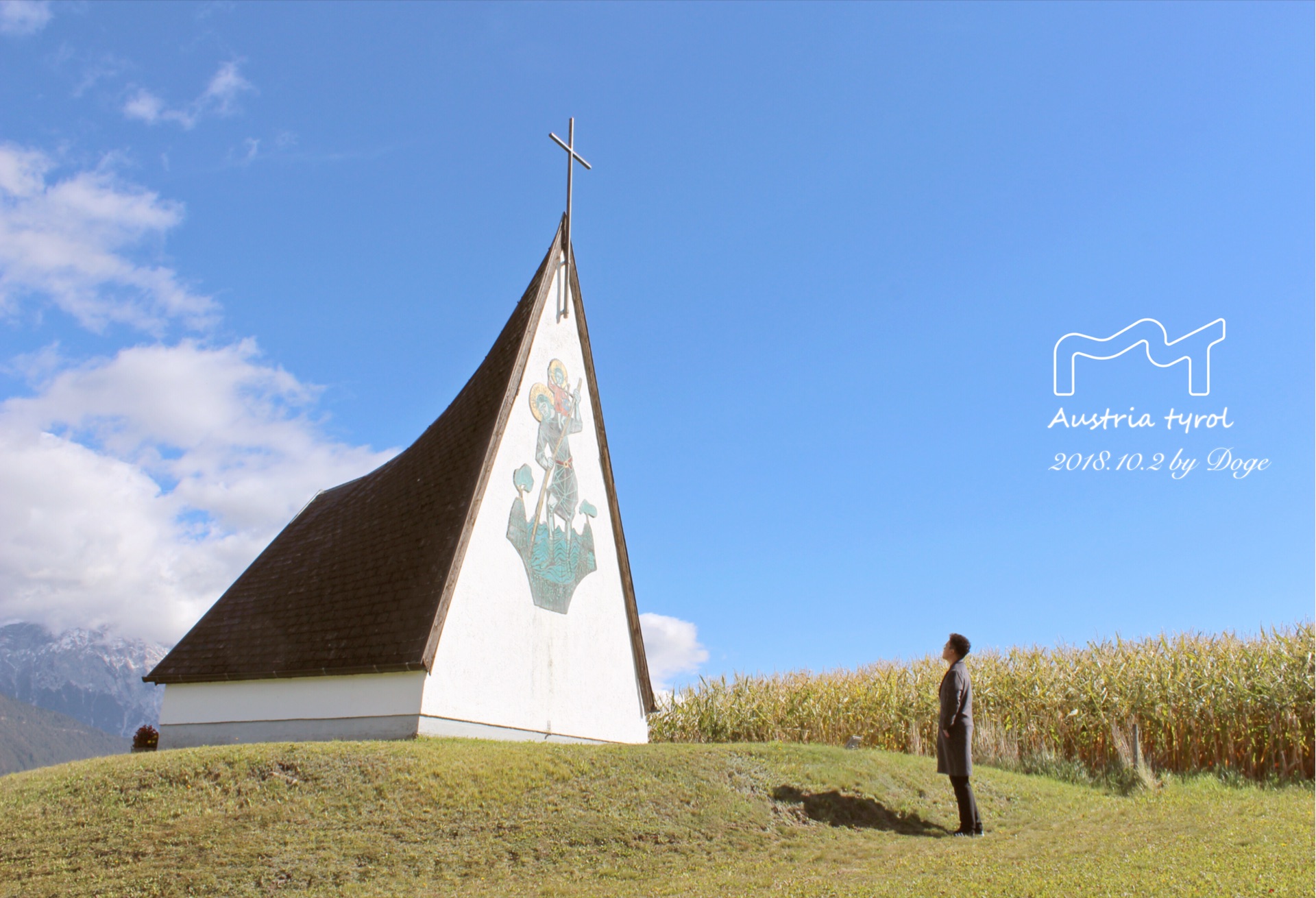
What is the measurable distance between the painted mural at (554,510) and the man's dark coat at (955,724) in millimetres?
7429

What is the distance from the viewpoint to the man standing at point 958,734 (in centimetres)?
945

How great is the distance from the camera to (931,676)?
54.6 feet

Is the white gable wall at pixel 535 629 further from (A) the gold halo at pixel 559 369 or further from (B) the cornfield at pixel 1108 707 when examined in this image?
(B) the cornfield at pixel 1108 707

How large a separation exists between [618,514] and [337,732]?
6.63 meters

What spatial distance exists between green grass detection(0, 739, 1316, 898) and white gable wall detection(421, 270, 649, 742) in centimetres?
195

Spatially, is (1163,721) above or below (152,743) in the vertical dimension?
above

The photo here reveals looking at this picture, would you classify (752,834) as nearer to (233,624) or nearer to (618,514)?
(618,514)

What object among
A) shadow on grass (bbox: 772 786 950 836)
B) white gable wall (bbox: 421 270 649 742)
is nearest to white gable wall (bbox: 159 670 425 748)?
white gable wall (bbox: 421 270 649 742)

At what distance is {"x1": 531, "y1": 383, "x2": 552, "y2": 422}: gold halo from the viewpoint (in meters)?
16.1

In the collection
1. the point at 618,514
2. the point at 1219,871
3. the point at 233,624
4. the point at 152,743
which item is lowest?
the point at 152,743

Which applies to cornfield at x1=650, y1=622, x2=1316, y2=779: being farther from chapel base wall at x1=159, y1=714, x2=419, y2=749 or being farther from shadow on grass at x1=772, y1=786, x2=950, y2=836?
chapel base wall at x1=159, y1=714, x2=419, y2=749

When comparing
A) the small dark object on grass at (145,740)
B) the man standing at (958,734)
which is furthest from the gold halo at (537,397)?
the small dark object on grass at (145,740)

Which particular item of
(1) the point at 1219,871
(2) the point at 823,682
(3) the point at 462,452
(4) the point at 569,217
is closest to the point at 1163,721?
(2) the point at 823,682

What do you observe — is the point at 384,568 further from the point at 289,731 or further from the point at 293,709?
the point at 289,731
